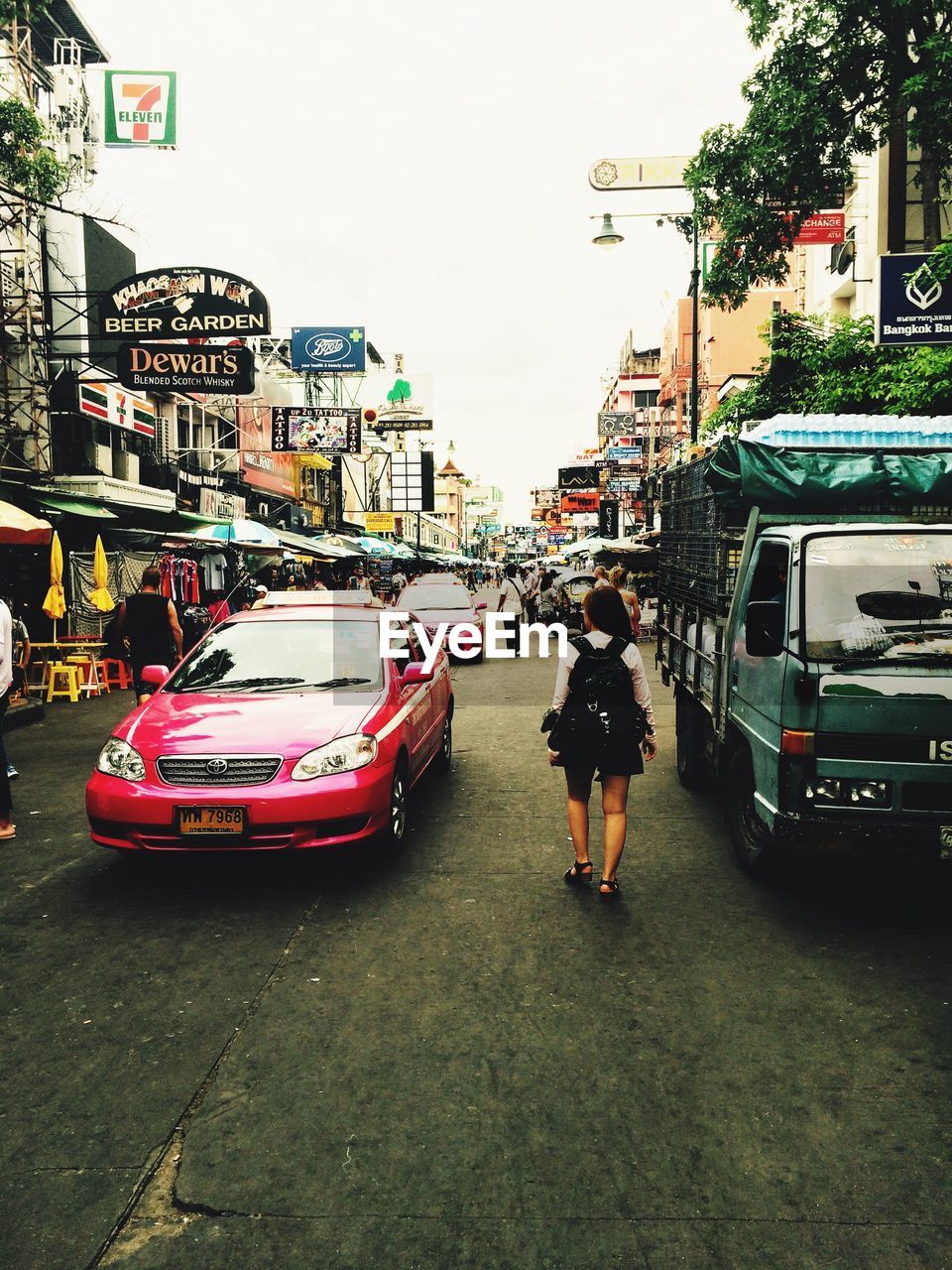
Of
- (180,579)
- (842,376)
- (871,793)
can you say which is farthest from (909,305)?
(180,579)

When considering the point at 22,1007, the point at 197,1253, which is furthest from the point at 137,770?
the point at 197,1253

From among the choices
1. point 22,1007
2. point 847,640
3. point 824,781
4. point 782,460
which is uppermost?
point 782,460

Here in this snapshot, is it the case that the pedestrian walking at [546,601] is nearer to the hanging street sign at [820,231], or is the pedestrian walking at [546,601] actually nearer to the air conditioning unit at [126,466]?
the air conditioning unit at [126,466]

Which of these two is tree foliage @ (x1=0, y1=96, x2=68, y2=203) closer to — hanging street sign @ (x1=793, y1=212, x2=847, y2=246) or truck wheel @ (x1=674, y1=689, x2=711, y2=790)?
hanging street sign @ (x1=793, y1=212, x2=847, y2=246)

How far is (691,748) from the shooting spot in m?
8.50

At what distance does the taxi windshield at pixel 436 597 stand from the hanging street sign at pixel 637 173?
8647 mm

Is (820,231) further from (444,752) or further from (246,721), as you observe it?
(246,721)

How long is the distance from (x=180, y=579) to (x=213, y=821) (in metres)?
15.2

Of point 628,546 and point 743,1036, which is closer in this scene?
point 743,1036

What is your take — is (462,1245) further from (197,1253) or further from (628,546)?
(628,546)

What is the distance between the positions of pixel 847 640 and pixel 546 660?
53.9 ft

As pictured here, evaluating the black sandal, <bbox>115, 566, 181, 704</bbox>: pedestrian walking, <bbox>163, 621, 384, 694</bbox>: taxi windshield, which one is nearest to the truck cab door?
the black sandal

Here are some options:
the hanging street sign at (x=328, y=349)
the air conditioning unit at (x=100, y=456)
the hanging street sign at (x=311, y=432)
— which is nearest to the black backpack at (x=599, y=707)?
the air conditioning unit at (x=100, y=456)

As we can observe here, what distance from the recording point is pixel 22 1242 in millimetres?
2707
